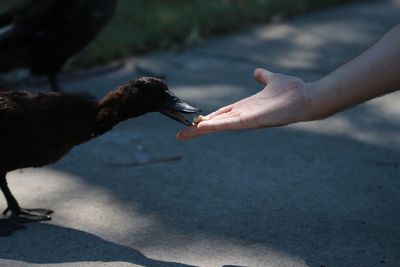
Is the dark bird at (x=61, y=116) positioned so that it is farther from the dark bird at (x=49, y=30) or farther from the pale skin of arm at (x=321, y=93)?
the dark bird at (x=49, y=30)

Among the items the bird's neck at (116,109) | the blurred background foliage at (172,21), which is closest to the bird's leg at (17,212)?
the bird's neck at (116,109)

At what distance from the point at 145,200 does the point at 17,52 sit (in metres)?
2.36

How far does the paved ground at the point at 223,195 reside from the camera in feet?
11.5

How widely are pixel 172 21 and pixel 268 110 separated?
487cm

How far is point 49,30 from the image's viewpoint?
591 centimetres

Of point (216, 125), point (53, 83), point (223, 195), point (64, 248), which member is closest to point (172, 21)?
point (53, 83)

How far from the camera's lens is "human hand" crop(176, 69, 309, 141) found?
3.43 m

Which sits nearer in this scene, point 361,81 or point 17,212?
point 361,81

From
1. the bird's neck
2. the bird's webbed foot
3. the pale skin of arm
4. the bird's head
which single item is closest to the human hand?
the pale skin of arm

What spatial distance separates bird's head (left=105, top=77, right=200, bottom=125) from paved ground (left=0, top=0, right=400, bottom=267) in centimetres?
60

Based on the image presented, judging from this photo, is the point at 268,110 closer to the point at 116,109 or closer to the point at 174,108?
the point at 174,108

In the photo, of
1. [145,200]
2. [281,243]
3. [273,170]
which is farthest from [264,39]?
[281,243]

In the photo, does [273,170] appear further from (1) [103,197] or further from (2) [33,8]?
(2) [33,8]

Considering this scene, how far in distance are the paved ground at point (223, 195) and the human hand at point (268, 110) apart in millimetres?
560
